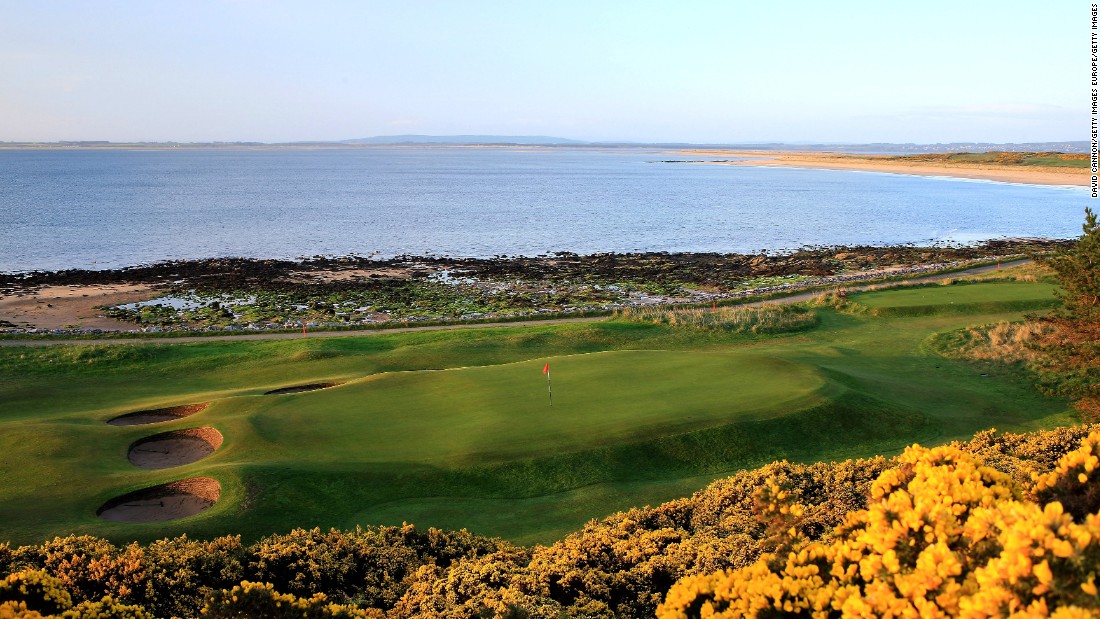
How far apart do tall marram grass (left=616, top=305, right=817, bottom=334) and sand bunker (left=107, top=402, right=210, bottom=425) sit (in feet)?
62.0

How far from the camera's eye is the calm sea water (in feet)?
212

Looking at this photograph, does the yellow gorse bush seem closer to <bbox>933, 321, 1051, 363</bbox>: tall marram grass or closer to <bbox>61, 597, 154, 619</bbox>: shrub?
<bbox>61, 597, 154, 619</bbox>: shrub

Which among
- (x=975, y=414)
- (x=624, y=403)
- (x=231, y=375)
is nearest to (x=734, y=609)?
(x=624, y=403)

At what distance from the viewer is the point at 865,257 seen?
57.0 meters

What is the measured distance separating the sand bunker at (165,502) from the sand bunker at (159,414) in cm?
462

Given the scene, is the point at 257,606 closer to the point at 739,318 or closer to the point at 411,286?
the point at 739,318

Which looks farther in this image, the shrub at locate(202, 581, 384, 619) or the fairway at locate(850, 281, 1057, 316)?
the fairway at locate(850, 281, 1057, 316)

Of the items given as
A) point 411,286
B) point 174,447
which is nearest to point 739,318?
point 411,286

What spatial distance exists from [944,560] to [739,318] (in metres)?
28.1

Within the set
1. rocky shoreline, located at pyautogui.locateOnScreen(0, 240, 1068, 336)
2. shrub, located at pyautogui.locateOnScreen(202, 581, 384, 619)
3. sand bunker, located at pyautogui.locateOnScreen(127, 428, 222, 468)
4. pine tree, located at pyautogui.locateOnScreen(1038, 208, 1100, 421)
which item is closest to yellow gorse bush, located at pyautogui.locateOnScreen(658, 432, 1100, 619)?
shrub, located at pyautogui.locateOnScreen(202, 581, 384, 619)

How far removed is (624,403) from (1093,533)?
1363 cm

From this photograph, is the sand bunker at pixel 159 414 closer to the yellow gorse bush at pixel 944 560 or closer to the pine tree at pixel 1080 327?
the yellow gorse bush at pixel 944 560

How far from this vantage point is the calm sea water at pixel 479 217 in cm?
6475

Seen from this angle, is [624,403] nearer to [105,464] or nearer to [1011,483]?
[105,464]
